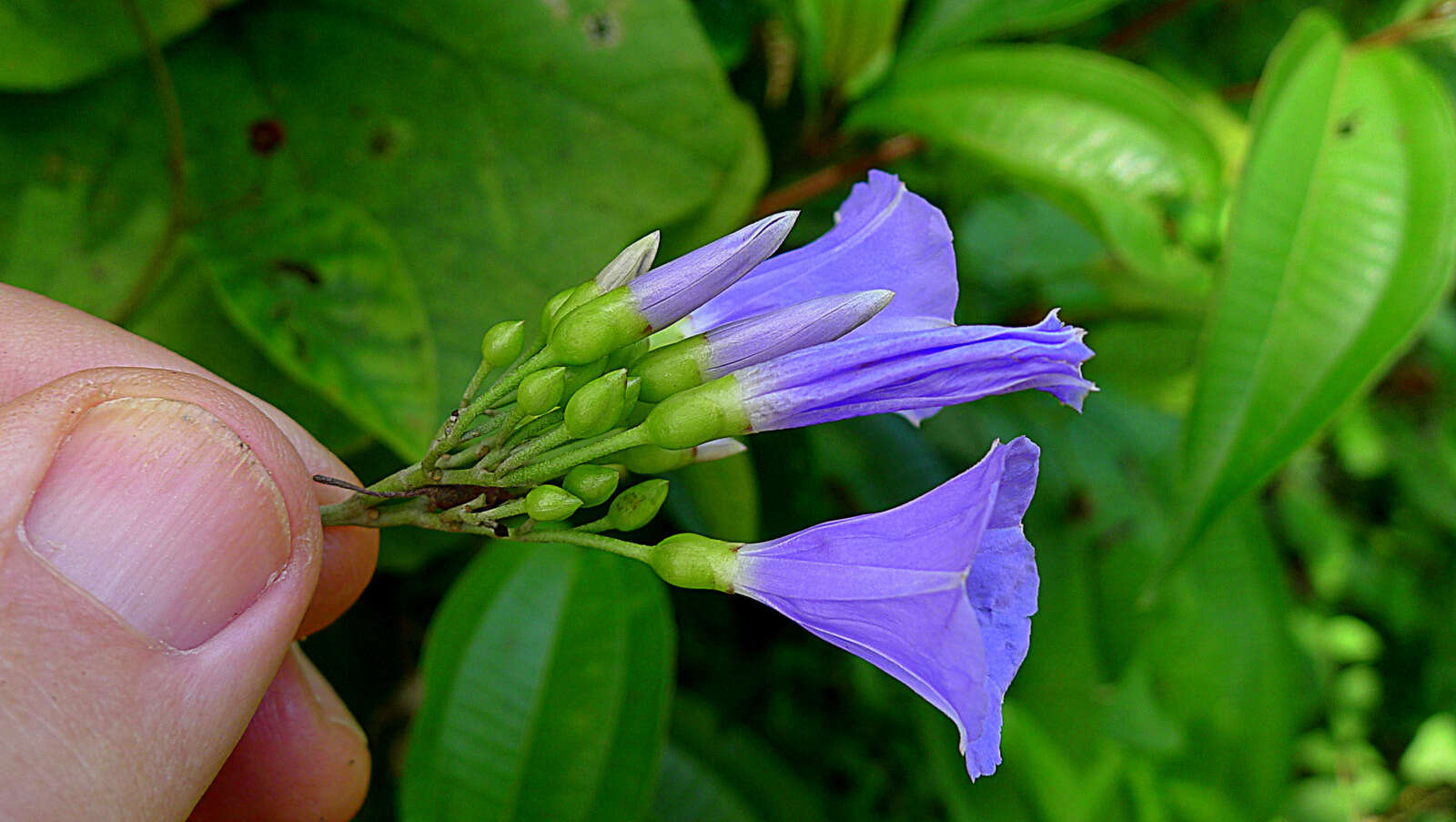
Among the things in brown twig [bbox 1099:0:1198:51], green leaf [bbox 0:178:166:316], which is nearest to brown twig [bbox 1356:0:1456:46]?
brown twig [bbox 1099:0:1198:51]

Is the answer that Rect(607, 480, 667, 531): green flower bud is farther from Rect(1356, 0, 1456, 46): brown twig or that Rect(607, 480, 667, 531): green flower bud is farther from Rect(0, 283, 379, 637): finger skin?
Rect(1356, 0, 1456, 46): brown twig

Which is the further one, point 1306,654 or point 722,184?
point 1306,654

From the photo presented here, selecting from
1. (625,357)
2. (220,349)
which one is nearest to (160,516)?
(625,357)

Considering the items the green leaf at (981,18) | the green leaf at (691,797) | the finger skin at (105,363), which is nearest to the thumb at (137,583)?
the finger skin at (105,363)

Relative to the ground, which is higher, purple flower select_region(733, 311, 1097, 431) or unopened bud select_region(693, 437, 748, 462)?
purple flower select_region(733, 311, 1097, 431)

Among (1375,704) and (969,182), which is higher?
(969,182)

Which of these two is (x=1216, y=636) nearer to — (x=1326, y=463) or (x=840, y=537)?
(x=840, y=537)

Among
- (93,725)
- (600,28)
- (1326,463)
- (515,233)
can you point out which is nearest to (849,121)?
(600,28)
